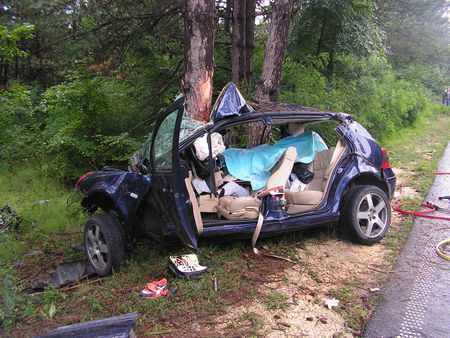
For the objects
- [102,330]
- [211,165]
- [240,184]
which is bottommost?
[102,330]

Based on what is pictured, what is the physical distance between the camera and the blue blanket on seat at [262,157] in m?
4.67

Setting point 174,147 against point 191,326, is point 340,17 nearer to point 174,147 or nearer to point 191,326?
point 174,147

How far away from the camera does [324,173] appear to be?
477 centimetres

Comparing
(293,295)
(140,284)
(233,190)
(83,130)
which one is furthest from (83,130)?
(293,295)

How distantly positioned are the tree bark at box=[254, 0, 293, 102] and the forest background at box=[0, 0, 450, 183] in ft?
4.63

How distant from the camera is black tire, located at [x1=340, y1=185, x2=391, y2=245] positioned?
4270mm

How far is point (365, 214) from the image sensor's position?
4.34m

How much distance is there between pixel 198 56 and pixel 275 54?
88.6 inches

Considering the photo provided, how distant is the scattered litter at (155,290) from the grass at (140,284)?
79 millimetres

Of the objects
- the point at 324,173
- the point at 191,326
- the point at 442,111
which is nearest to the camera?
the point at 191,326

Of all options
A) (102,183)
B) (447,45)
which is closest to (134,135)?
(102,183)

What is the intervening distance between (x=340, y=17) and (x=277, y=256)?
9342 millimetres

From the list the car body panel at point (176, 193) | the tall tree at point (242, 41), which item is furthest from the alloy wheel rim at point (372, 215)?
the tall tree at point (242, 41)

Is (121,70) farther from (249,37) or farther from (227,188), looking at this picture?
(227,188)
